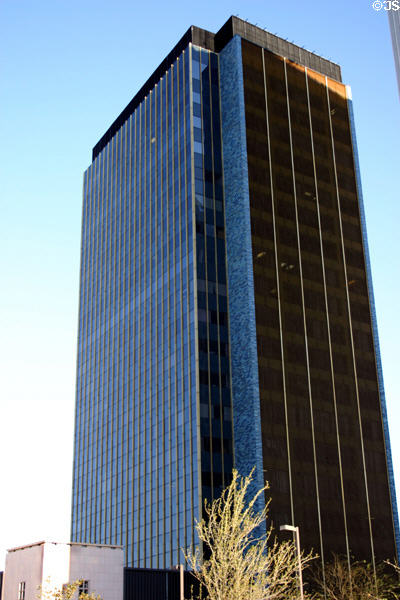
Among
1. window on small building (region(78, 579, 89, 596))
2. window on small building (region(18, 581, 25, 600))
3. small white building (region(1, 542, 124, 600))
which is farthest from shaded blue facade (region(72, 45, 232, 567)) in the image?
window on small building (region(18, 581, 25, 600))

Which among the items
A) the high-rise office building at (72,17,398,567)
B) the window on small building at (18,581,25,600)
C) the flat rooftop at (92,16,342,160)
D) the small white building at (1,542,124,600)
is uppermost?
the flat rooftop at (92,16,342,160)

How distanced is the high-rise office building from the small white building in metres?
15.6

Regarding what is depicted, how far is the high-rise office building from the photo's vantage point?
3241 inches

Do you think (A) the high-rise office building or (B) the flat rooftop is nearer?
(A) the high-rise office building

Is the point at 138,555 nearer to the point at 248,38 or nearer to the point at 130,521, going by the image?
the point at 130,521

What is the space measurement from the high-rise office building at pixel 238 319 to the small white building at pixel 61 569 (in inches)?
614

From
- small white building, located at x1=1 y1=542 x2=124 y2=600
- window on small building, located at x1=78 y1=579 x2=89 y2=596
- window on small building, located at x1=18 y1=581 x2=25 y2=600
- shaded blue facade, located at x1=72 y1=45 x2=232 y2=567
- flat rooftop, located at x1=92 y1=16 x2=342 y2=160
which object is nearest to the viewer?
small white building, located at x1=1 y1=542 x2=124 y2=600

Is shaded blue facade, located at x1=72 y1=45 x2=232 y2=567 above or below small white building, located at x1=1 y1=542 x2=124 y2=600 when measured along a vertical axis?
above

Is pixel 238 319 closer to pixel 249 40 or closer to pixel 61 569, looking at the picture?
pixel 61 569

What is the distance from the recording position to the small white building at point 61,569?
62.6 meters

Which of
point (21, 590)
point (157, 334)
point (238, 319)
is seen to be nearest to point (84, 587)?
point (21, 590)

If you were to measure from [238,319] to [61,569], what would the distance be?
34970mm

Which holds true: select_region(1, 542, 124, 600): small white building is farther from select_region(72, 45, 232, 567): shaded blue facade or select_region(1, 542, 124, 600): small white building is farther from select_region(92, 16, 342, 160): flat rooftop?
select_region(92, 16, 342, 160): flat rooftop

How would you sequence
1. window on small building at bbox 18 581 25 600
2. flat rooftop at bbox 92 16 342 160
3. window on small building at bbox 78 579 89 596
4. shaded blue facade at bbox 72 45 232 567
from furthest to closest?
1. flat rooftop at bbox 92 16 342 160
2. shaded blue facade at bbox 72 45 232 567
3. window on small building at bbox 18 581 25 600
4. window on small building at bbox 78 579 89 596
